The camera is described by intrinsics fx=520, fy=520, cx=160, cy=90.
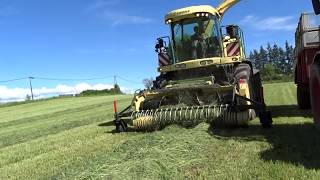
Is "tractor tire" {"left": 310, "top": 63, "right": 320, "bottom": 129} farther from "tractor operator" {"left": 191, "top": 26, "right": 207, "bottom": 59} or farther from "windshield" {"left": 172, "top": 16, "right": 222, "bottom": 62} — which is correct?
"tractor operator" {"left": 191, "top": 26, "right": 207, "bottom": 59}

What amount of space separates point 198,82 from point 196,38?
168 centimetres

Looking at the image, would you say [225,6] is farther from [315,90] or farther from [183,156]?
[183,156]

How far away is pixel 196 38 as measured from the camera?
13.8m

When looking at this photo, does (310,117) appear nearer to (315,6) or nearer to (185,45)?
(185,45)

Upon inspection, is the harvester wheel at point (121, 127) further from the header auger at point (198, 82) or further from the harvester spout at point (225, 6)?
the harvester spout at point (225, 6)

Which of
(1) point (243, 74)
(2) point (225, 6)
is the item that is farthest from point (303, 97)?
(1) point (243, 74)

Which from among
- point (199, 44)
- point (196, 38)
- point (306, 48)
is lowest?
point (306, 48)

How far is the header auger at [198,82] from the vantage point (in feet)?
37.0

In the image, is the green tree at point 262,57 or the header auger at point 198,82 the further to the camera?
the green tree at point 262,57

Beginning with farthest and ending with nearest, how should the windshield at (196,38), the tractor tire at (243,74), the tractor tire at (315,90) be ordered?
the windshield at (196,38) < the tractor tire at (243,74) < the tractor tire at (315,90)

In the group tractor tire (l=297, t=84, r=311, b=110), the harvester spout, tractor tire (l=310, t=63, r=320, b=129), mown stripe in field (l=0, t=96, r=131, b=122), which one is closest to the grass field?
tractor tire (l=310, t=63, r=320, b=129)

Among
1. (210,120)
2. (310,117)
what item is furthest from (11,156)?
(310,117)

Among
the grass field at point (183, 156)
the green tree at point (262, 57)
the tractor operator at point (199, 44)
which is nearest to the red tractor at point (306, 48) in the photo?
the grass field at point (183, 156)

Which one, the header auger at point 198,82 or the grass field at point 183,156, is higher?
the header auger at point 198,82
